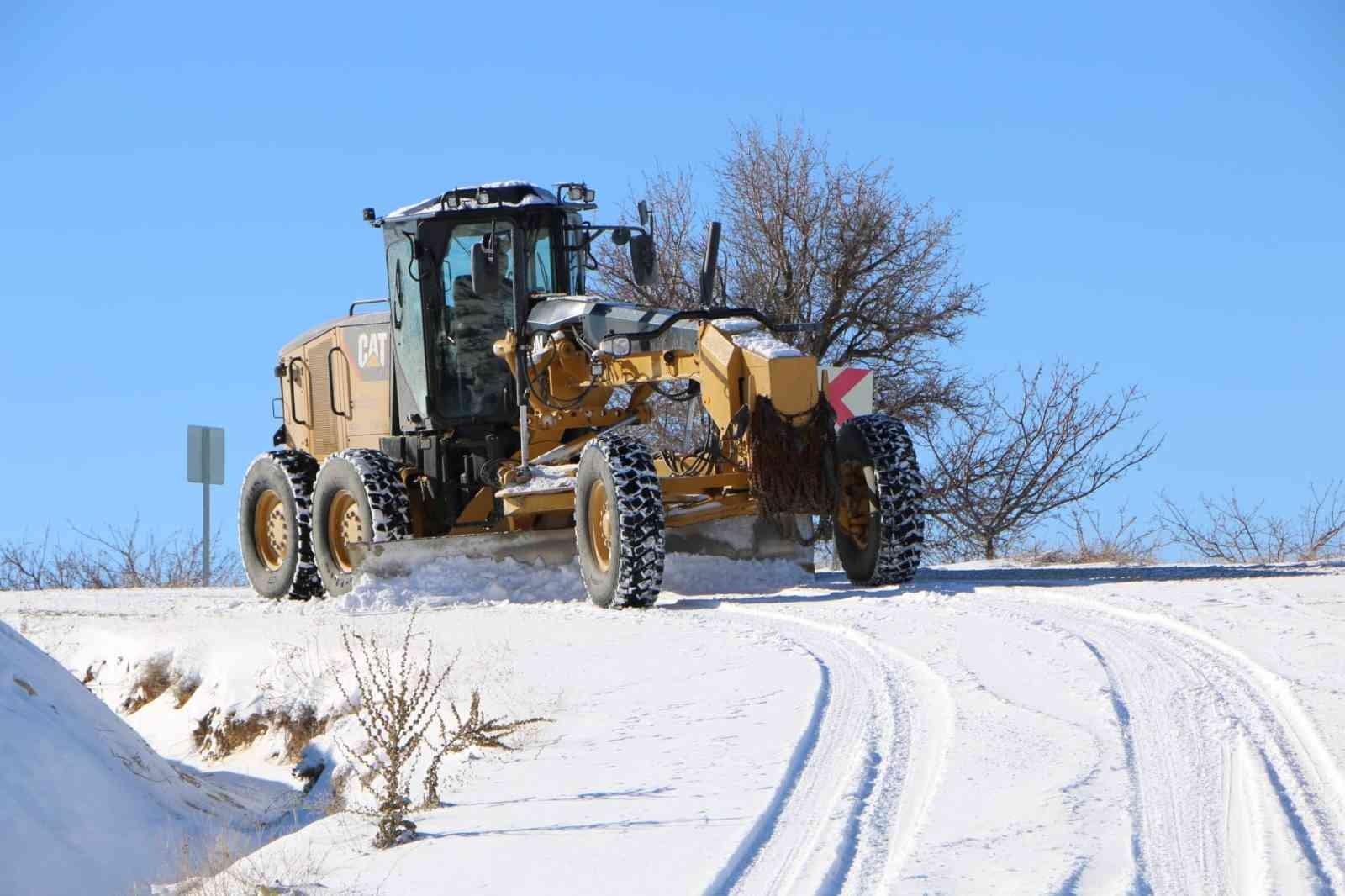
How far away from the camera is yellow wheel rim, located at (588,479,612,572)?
39.4 feet

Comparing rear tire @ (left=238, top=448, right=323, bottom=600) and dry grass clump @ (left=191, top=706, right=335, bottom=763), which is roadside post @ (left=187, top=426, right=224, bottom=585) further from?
dry grass clump @ (left=191, top=706, right=335, bottom=763)

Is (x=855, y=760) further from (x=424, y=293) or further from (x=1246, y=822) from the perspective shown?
(x=424, y=293)

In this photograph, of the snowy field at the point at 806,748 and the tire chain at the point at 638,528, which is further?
the tire chain at the point at 638,528

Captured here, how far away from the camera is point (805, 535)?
13844 mm

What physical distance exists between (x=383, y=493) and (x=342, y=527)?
3.20ft

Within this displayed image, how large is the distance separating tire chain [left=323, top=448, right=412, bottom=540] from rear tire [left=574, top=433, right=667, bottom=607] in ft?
8.70

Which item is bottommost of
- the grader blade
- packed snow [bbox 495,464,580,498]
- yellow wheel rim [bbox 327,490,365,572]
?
the grader blade

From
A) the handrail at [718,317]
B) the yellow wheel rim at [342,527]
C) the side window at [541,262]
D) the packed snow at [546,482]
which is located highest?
the side window at [541,262]

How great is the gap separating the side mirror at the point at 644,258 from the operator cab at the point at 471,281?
1.01 meters

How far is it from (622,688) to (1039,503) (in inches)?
575

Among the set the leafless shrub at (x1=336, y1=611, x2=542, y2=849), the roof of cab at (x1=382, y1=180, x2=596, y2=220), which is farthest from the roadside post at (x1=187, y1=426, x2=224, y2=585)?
the leafless shrub at (x1=336, y1=611, x2=542, y2=849)

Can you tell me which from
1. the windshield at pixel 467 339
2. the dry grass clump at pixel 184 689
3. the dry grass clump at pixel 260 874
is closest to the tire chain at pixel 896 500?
the windshield at pixel 467 339

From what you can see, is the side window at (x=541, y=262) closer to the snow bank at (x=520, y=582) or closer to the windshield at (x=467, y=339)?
the windshield at (x=467, y=339)

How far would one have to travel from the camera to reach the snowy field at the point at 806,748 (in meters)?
4.92
